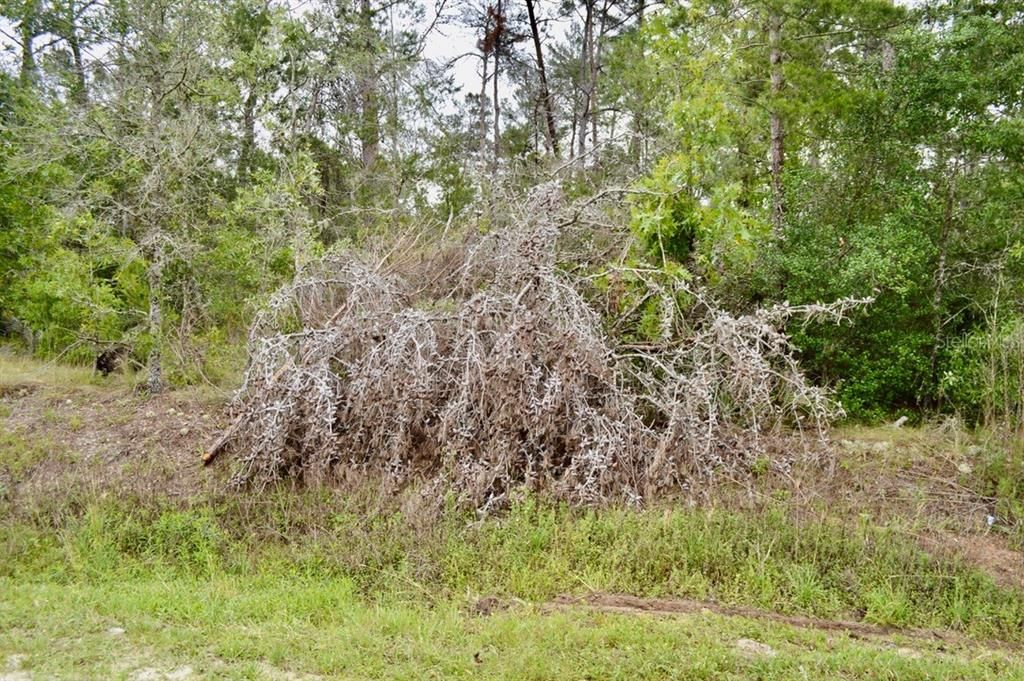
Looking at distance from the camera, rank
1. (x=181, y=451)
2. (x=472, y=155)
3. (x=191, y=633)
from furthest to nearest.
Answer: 1. (x=472, y=155)
2. (x=181, y=451)
3. (x=191, y=633)

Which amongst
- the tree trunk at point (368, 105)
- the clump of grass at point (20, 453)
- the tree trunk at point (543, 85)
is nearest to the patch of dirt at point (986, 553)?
the clump of grass at point (20, 453)

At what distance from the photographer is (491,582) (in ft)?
13.8

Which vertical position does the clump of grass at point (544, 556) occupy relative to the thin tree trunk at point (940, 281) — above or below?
below

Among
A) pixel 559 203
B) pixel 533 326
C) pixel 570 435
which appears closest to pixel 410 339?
pixel 533 326

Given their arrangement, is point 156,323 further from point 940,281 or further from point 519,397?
point 940,281

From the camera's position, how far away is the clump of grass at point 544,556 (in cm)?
391

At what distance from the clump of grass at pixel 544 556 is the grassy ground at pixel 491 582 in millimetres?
14

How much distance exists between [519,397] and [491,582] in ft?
4.88

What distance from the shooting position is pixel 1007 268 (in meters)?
6.48

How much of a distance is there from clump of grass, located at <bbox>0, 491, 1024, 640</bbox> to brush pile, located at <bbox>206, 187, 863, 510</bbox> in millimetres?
376

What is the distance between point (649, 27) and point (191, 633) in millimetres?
6832

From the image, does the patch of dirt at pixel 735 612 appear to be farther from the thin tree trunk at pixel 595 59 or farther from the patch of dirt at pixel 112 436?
the thin tree trunk at pixel 595 59

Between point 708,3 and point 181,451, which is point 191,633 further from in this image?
point 708,3

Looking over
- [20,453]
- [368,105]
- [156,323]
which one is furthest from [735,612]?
[368,105]
